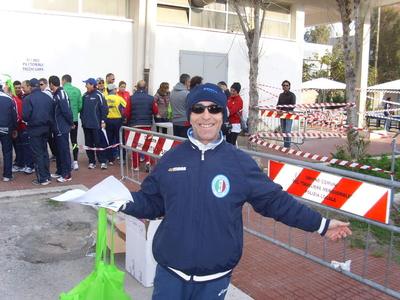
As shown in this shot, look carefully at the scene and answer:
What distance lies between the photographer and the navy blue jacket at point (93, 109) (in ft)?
31.1

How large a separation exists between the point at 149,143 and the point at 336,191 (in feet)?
11.5

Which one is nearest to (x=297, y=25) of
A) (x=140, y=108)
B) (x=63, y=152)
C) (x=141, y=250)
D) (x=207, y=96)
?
(x=140, y=108)

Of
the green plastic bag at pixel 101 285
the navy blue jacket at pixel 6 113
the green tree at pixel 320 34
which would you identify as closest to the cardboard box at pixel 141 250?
the green plastic bag at pixel 101 285

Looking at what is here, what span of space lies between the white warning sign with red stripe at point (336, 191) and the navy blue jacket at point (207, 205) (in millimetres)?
1013

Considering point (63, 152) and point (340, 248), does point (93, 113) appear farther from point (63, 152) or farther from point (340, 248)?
point (340, 248)

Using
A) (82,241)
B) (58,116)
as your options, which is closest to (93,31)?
(58,116)

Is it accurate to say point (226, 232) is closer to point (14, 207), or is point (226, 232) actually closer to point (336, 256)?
point (336, 256)

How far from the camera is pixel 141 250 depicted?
4211 mm

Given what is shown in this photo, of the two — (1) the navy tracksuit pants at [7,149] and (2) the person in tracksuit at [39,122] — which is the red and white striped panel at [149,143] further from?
(1) the navy tracksuit pants at [7,149]

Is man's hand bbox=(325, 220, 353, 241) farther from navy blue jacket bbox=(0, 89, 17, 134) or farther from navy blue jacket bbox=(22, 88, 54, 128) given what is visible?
navy blue jacket bbox=(0, 89, 17, 134)

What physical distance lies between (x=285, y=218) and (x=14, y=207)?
18.1 ft

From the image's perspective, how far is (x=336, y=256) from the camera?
16.9 ft

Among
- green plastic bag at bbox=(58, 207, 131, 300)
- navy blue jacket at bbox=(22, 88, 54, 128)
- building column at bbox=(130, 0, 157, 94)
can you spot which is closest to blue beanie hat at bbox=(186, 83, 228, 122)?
green plastic bag at bbox=(58, 207, 131, 300)

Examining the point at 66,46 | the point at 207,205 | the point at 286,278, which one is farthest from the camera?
the point at 66,46
